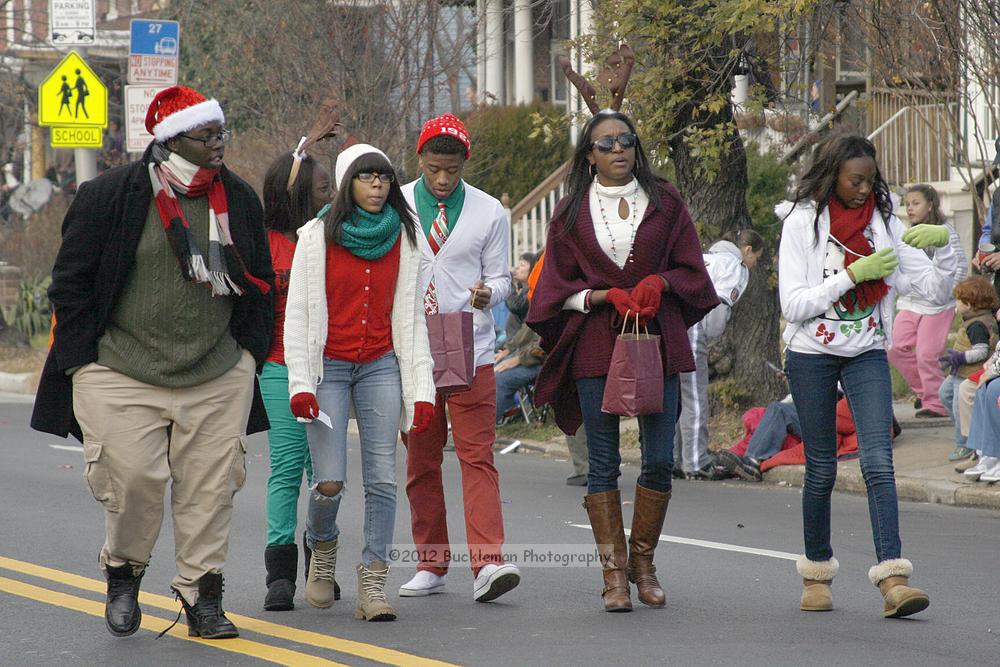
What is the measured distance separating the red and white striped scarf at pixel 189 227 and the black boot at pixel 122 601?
1.12m

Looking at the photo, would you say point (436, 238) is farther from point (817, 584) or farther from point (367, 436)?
point (817, 584)

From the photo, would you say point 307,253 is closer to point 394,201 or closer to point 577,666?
point 394,201

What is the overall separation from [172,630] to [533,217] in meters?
14.9

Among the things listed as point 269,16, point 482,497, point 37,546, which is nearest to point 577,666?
point 482,497

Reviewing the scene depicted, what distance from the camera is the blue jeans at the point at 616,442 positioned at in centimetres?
668

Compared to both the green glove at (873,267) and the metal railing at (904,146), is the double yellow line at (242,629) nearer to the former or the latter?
the green glove at (873,267)

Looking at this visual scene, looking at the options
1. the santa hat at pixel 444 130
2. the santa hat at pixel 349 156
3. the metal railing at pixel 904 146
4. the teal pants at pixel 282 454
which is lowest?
the teal pants at pixel 282 454

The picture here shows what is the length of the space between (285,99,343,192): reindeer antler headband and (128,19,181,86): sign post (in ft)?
34.1

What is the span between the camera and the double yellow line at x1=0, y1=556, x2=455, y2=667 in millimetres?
5879

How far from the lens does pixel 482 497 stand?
6.96m

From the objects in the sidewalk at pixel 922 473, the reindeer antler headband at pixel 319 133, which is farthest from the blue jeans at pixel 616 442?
the sidewalk at pixel 922 473

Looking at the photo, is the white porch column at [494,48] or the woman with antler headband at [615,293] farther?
the white porch column at [494,48]

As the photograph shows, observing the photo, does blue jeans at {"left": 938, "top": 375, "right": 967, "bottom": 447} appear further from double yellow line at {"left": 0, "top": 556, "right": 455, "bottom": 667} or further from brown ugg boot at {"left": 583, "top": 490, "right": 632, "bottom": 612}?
double yellow line at {"left": 0, "top": 556, "right": 455, "bottom": 667}

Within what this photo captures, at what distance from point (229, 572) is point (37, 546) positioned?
1.46m
